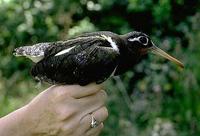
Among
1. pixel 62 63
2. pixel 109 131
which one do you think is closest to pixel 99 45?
pixel 62 63

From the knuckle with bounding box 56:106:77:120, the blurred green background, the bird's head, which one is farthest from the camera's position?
the blurred green background

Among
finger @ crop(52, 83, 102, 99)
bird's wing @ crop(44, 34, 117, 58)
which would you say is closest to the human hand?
finger @ crop(52, 83, 102, 99)

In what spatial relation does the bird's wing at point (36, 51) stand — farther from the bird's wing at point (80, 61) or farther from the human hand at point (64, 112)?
the human hand at point (64, 112)

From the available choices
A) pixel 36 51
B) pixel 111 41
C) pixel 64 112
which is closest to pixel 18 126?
pixel 64 112

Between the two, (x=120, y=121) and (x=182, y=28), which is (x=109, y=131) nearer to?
(x=120, y=121)

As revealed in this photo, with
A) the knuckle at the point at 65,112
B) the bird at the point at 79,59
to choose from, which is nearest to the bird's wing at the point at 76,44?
the bird at the point at 79,59

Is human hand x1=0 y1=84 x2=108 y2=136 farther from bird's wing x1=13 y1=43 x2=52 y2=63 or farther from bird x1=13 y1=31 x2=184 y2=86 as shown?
bird's wing x1=13 y1=43 x2=52 y2=63
